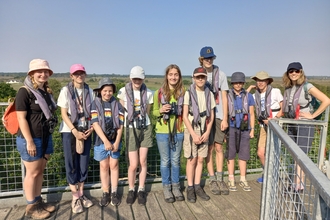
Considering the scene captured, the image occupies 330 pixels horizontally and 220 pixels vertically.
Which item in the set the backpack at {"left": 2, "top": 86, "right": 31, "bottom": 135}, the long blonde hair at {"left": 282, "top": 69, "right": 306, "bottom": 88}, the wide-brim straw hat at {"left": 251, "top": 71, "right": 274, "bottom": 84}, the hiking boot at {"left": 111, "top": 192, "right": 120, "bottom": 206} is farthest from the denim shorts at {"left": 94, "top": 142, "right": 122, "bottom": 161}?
the long blonde hair at {"left": 282, "top": 69, "right": 306, "bottom": 88}

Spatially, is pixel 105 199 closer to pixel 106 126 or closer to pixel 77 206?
pixel 77 206

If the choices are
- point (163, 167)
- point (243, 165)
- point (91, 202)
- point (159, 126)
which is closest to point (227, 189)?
point (243, 165)

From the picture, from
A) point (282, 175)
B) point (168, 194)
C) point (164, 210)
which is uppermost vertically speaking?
point (282, 175)

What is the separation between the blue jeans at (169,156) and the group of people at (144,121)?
0.6 inches

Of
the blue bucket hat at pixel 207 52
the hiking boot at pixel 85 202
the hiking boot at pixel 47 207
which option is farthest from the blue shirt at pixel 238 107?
the hiking boot at pixel 47 207

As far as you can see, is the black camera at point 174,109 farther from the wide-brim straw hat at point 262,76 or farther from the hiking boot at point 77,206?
the hiking boot at point 77,206

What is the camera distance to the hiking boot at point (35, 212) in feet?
11.0

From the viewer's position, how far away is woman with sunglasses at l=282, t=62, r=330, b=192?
145 inches

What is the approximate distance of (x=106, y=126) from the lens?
11.6 ft

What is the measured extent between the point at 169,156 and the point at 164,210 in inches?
29.9

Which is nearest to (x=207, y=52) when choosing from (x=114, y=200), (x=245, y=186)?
(x=245, y=186)

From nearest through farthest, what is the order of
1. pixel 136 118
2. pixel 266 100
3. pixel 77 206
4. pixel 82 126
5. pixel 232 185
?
pixel 82 126, pixel 77 206, pixel 136 118, pixel 266 100, pixel 232 185

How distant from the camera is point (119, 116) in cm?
363

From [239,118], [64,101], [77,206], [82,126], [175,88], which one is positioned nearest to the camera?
[64,101]
